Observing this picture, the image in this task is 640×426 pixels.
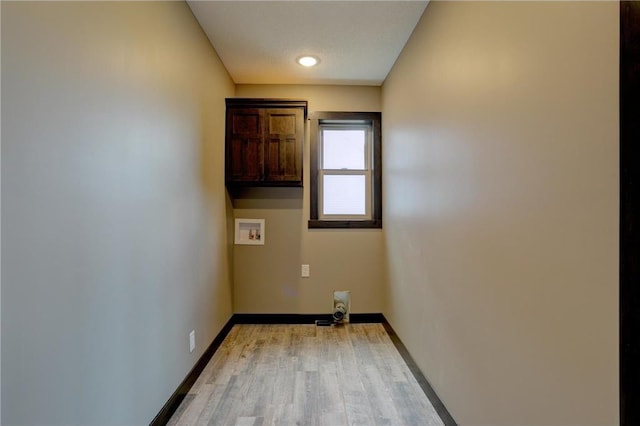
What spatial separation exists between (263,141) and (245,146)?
0.59ft

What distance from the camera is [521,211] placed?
3.74 feet

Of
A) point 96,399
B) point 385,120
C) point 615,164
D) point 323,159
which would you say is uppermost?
point 385,120

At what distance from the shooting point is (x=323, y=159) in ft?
11.6

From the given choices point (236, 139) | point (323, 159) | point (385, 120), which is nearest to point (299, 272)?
point (323, 159)

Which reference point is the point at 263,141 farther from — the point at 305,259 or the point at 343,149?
the point at 305,259

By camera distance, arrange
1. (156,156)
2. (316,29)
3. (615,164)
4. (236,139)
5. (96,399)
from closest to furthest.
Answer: (615,164) < (96,399) < (156,156) < (316,29) < (236,139)

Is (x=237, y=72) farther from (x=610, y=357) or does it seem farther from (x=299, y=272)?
(x=610, y=357)

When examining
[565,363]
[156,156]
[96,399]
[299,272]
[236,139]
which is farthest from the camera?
[299,272]

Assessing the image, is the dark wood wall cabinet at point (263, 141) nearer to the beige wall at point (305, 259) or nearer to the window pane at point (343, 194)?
the beige wall at point (305, 259)

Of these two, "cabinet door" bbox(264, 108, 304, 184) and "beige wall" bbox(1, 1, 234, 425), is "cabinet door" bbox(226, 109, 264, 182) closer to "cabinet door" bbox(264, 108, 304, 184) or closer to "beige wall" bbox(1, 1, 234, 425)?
"cabinet door" bbox(264, 108, 304, 184)

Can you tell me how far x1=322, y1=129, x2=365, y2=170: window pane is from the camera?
3531 mm

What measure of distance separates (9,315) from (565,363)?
62.2 inches
